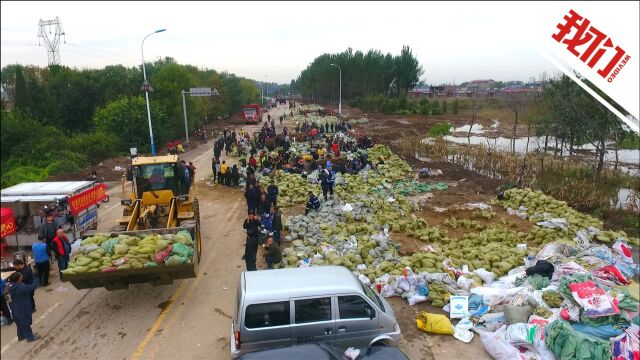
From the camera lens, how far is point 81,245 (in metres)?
8.09

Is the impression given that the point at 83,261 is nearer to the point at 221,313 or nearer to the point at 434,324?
the point at 221,313

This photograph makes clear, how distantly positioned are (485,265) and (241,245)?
6587mm

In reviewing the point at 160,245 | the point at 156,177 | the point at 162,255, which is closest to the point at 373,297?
the point at 162,255

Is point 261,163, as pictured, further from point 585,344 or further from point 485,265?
point 585,344

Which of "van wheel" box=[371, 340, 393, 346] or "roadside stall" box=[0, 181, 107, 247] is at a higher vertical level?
"roadside stall" box=[0, 181, 107, 247]

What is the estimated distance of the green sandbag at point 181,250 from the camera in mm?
7961

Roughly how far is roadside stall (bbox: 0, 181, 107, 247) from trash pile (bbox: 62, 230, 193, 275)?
8.47ft

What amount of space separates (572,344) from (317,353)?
400cm

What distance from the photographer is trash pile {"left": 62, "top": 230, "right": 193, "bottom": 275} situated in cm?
761

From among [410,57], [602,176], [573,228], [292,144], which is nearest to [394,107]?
[410,57]

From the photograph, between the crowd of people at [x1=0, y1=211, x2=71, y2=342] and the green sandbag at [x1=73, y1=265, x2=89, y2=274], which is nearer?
the crowd of people at [x1=0, y1=211, x2=71, y2=342]

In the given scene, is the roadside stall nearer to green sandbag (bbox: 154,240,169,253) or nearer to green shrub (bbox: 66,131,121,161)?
green sandbag (bbox: 154,240,169,253)

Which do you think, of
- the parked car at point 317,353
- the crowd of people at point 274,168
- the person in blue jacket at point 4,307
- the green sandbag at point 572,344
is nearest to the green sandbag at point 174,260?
the crowd of people at point 274,168

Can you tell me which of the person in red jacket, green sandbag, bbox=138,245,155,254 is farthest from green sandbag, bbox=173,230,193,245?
the person in red jacket
